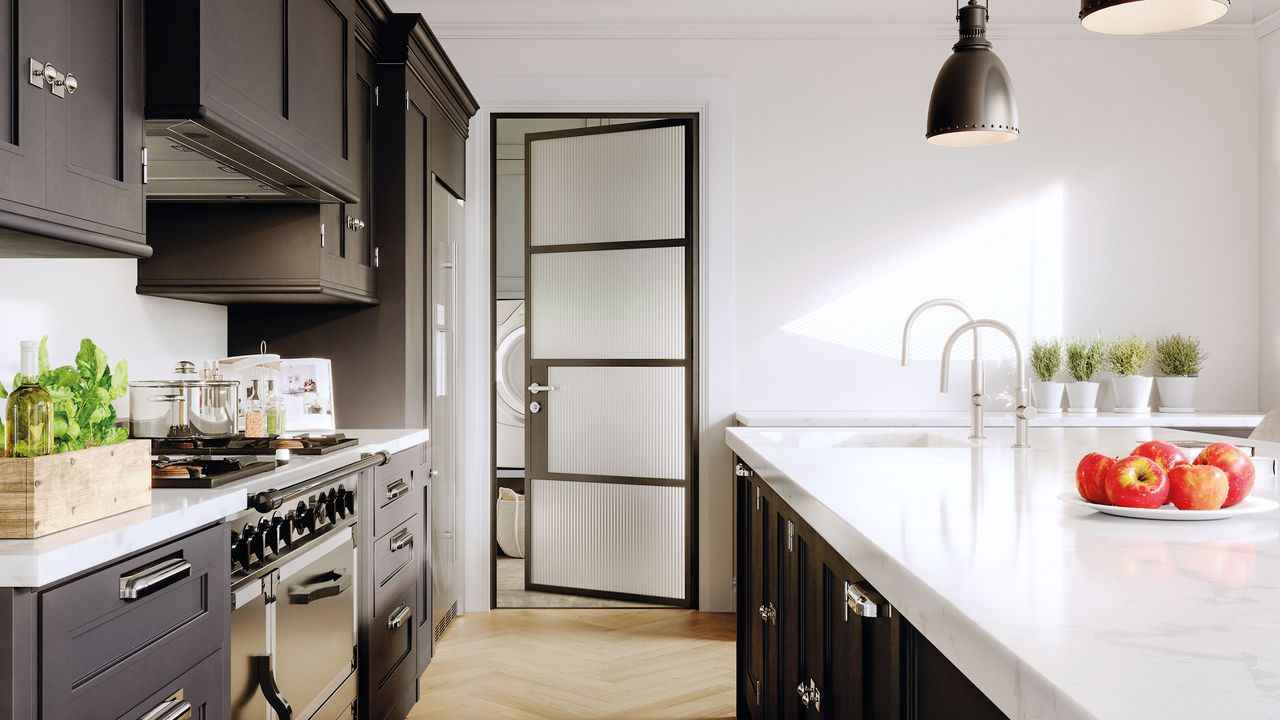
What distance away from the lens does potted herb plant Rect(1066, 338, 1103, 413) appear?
11.8ft

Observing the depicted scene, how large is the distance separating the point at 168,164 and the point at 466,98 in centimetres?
169

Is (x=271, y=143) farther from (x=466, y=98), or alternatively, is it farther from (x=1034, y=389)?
(x=1034, y=389)

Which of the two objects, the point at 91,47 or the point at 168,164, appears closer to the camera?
the point at 91,47

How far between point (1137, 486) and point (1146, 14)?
0.89 metres

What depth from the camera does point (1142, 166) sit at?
12.5ft

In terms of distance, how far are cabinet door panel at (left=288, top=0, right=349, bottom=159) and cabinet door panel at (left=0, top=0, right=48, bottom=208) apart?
30.4 inches

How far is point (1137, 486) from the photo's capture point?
1.17 metres

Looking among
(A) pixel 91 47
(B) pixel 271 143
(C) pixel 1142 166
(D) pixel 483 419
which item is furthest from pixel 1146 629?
(C) pixel 1142 166

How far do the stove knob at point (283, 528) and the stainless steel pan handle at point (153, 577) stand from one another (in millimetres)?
360

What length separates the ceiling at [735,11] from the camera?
3.69 m

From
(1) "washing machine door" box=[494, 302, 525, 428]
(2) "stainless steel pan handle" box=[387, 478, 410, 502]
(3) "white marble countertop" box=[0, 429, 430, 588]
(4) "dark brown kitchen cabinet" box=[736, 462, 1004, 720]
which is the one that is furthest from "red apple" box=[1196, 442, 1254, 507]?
(1) "washing machine door" box=[494, 302, 525, 428]

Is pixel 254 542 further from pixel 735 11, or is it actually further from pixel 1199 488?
pixel 735 11

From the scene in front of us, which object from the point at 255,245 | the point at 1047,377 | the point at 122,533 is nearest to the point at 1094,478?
the point at 122,533

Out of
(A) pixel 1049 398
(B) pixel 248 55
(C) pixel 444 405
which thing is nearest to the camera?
(B) pixel 248 55
